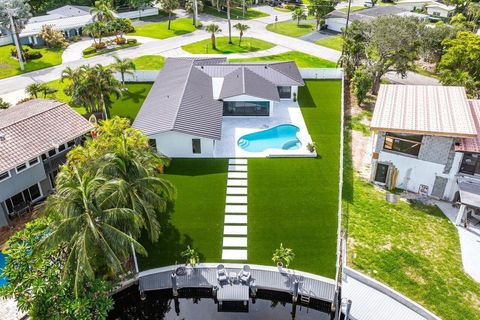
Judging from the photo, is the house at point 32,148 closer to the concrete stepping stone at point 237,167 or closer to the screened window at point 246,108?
the concrete stepping stone at point 237,167

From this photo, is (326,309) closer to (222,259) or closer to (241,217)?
(222,259)

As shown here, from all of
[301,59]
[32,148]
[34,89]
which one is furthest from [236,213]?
[301,59]

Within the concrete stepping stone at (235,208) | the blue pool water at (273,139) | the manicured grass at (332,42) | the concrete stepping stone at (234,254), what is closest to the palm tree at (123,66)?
the blue pool water at (273,139)

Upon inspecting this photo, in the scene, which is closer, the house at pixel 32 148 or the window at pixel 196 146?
the house at pixel 32 148

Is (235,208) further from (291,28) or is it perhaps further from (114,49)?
(291,28)

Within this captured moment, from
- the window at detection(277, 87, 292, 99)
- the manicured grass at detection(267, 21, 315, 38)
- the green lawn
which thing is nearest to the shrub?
the green lawn
